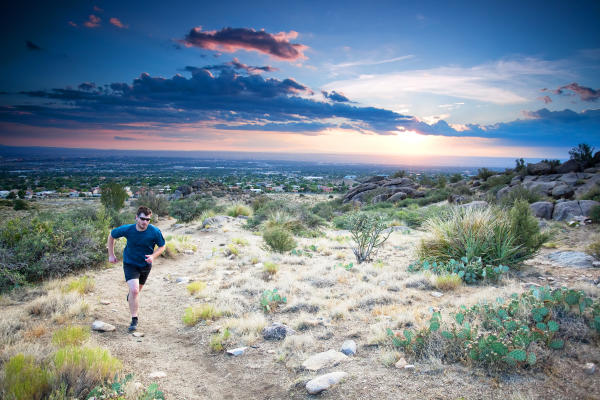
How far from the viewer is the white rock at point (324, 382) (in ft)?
10.8

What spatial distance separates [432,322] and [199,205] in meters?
19.0

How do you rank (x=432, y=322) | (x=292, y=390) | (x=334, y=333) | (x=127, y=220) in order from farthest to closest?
(x=127, y=220) < (x=334, y=333) < (x=432, y=322) < (x=292, y=390)

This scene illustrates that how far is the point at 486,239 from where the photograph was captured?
296 inches

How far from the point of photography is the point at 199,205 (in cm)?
2081

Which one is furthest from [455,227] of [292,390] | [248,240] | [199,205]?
[199,205]

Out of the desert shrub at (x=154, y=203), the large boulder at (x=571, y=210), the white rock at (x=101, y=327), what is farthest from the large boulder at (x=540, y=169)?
the white rock at (x=101, y=327)

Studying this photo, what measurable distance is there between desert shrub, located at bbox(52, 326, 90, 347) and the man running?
900 mm

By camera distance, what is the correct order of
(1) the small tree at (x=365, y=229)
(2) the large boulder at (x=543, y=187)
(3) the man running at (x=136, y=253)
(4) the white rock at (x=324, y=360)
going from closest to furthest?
1. (4) the white rock at (x=324, y=360)
2. (3) the man running at (x=136, y=253)
3. (1) the small tree at (x=365, y=229)
4. (2) the large boulder at (x=543, y=187)

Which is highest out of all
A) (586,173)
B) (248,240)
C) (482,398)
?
(586,173)

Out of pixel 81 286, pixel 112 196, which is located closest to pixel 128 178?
pixel 112 196

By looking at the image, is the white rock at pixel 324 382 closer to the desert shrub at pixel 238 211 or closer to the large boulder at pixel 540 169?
the desert shrub at pixel 238 211

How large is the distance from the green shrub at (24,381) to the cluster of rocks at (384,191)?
1114 inches

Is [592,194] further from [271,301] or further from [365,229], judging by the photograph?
[271,301]

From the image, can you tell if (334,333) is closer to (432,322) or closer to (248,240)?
(432,322)
